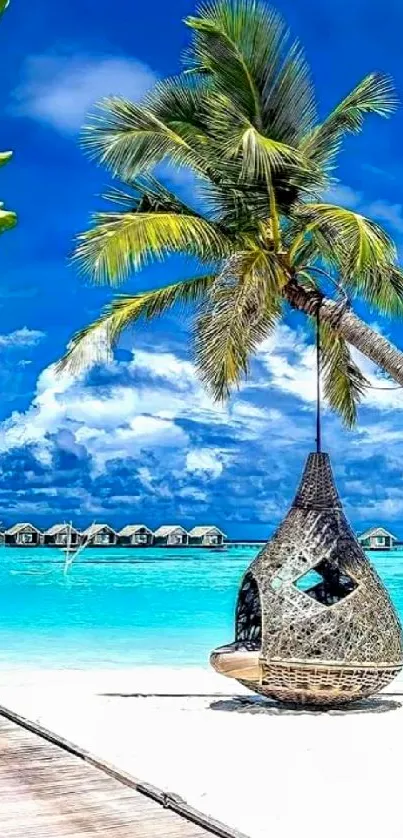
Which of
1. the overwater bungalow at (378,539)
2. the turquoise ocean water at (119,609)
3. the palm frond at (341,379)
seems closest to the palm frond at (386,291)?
the palm frond at (341,379)

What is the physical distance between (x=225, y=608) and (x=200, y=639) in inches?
344

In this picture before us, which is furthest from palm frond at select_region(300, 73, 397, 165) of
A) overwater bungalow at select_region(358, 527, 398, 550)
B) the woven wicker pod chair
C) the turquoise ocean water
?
overwater bungalow at select_region(358, 527, 398, 550)

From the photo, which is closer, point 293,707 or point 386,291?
point 386,291

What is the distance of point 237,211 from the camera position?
28.5 feet

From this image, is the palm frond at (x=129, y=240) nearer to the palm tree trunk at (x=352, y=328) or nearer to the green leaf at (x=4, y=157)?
the palm tree trunk at (x=352, y=328)

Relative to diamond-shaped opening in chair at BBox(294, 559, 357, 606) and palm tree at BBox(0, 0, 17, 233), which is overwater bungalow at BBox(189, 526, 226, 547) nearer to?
Answer: diamond-shaped opening in chair at BBox(294, 559, 357, 606)

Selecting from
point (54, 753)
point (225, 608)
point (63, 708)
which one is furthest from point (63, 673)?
point (225, 608)

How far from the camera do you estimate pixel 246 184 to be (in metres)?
8.33

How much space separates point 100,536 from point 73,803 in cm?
6955

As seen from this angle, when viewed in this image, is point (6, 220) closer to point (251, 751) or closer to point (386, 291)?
point (251, 751)

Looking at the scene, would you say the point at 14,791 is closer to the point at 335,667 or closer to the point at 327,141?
the point at 335,667

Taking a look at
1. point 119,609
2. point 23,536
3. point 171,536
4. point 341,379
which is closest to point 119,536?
point 171,536

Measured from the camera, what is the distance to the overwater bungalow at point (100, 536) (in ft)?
233

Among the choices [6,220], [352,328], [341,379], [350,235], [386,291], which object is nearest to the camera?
[6,220]
